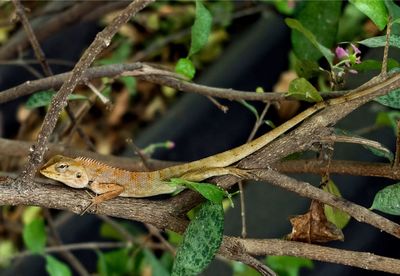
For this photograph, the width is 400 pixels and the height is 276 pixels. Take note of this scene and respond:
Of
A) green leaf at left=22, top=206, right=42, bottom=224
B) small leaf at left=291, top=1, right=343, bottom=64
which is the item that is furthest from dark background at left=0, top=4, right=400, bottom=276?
small leaf at left=291, top=1, right=343, bottom=64

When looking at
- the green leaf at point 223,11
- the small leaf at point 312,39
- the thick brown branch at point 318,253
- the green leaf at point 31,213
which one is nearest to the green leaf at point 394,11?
the small leaf at point 312,39

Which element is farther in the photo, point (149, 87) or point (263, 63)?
point (149, 87)

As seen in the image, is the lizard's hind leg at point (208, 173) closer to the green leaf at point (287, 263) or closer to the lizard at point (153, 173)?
the lizard at point (153, 173)

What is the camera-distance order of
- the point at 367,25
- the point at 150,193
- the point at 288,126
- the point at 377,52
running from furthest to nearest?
1. the point at 367,25
2. the point at 377,52
3. the point at 150,193
4. the point at 288,126

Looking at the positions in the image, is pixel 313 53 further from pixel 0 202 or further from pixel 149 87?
pixel 149 87

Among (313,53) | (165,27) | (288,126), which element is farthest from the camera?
(165,27)

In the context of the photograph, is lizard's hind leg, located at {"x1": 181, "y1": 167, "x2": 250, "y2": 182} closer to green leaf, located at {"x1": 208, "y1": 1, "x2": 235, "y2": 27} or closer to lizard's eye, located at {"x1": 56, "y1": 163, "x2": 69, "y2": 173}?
lizard's eye, located at {"x1": 56, "y1": 163, "x2": 69, "y2": 173}

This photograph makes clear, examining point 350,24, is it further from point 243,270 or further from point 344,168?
point 344,168

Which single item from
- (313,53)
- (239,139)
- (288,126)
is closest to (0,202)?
(288,126)
